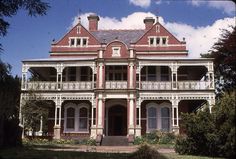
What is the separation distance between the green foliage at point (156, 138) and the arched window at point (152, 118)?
2.11 meters

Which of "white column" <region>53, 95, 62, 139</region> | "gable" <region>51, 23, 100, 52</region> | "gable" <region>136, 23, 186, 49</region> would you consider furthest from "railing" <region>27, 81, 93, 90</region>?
"gable" <region>136, 23, 186, 49</region>

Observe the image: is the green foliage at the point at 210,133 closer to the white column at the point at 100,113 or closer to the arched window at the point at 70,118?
the white column at the point at 100,113

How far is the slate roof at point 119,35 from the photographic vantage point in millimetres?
45000

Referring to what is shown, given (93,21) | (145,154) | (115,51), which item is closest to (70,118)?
(115,51)

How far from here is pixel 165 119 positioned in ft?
124

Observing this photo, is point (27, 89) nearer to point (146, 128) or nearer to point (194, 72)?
point (146, 128)

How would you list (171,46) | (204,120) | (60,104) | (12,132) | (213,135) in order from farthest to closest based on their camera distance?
(171,46) → (60,104) → (12,132) → (204,120) → (213,135)

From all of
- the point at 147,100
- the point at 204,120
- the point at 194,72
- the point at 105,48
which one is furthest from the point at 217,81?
the point at 204,120

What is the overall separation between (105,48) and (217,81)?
14.2m

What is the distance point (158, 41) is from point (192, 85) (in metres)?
7.87

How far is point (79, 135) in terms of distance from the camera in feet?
125

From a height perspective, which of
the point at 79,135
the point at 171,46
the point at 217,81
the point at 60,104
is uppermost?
the point at 171,46

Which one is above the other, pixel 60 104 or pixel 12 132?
pixel 60 104

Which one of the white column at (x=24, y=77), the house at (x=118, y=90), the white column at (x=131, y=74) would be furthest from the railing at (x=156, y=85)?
the white column at (x=24, y=77)
